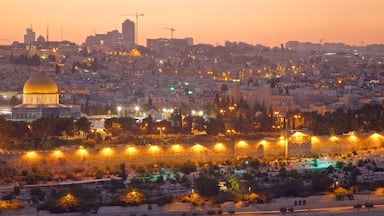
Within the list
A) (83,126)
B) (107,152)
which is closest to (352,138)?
(107,152)

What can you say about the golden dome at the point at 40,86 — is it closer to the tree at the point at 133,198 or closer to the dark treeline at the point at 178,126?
the dark treeline at the point at 178,126

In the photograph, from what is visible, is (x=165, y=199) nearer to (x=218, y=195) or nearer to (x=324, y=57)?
(x=218, y=195)

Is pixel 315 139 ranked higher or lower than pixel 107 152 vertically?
higher

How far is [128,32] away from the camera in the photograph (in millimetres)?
106250

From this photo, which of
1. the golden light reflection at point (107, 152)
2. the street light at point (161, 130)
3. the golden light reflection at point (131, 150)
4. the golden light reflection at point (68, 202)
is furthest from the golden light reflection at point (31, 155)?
the street light at point (161, 130)

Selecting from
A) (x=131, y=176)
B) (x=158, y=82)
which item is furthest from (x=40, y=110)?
(x=158, y=82)

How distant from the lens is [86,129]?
2464cm

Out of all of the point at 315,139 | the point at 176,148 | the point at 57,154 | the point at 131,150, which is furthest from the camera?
the point at 315,139

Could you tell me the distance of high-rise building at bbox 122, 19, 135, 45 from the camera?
105 meters

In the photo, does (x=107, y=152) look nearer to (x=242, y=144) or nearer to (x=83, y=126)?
(x=242, y=144)

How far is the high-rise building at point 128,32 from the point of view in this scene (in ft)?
345

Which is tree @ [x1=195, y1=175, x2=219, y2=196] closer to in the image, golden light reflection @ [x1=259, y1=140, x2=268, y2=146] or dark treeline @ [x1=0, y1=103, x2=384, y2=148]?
golden light reflection @ [x1=259, y1=140, x2=268, y2=146]

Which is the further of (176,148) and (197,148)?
(197,148)

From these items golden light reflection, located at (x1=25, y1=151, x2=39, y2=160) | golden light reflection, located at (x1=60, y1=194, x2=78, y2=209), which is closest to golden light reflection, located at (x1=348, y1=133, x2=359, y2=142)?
golden light reflection, located at (x1=25, y1=151, x2=39, y2=160)
